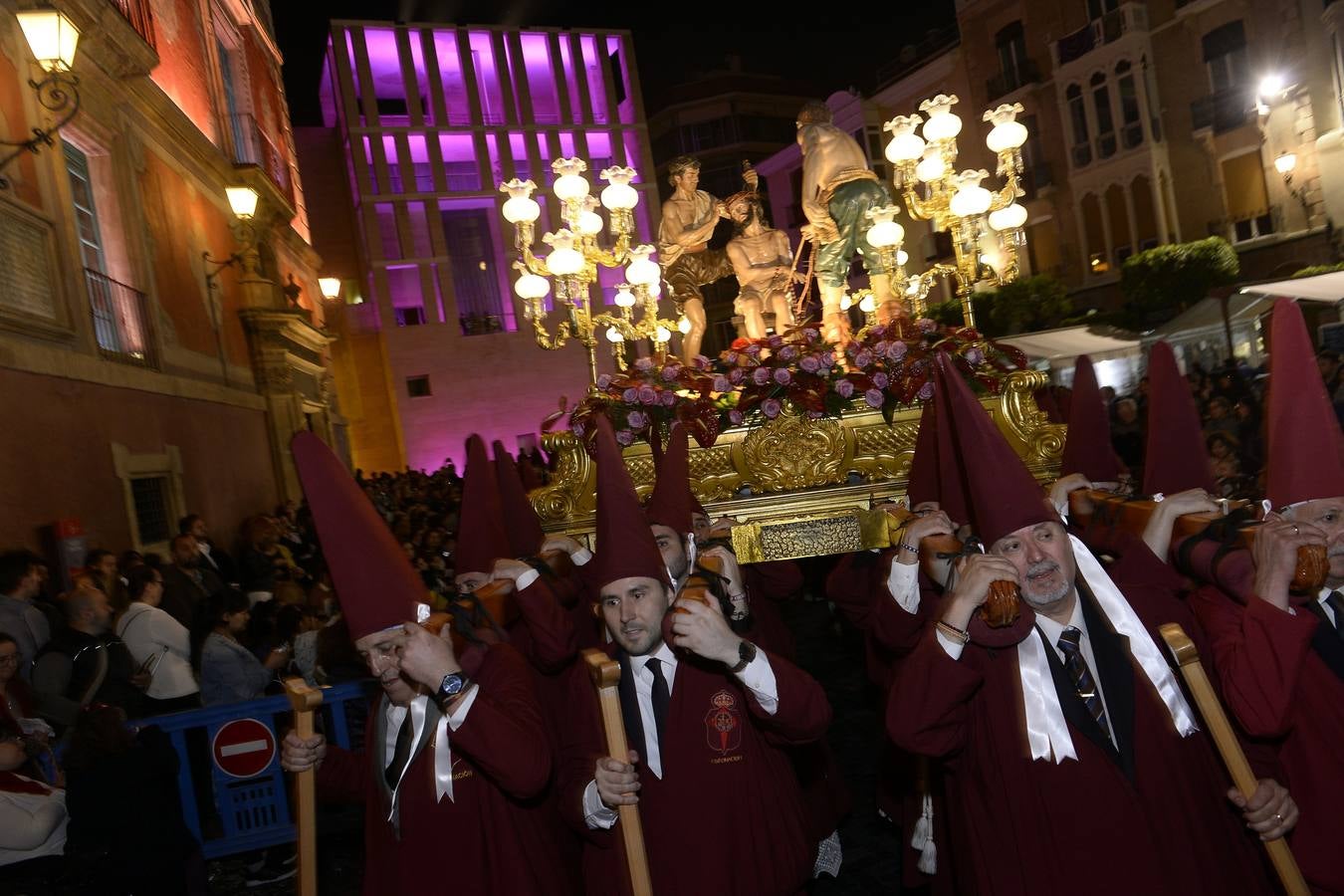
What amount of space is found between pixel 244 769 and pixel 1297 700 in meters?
5.06

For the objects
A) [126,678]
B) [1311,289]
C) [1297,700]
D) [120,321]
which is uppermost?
[120,321]

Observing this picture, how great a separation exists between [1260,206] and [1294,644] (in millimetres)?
25446

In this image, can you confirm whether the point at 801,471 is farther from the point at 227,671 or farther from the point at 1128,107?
the point at 1128,107

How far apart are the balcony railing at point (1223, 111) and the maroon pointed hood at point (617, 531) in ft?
85.4

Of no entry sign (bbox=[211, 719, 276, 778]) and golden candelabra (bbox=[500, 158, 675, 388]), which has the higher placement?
golden candelabra (bbox=[500, 158, 675, 388])

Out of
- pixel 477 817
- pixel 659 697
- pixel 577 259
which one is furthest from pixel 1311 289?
pixel 477 817

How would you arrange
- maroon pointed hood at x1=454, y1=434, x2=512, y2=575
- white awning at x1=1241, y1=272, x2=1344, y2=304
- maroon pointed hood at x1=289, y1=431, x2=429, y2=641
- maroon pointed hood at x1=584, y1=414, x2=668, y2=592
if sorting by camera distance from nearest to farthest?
maroon pointed hood at x1=289, y1=431, x2=429, y2=641 → maroon pointed hood at x1=584, y1=414, x2=668, y2=592 → maroon pointed hood at x1=454, y1=434, x2=512, y2=575 → white awning at x1=1241, y1=272, x2=1344, y2=304

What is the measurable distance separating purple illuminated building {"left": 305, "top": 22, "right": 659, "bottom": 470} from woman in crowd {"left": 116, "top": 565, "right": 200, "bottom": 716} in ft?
84.6

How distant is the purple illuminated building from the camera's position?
31.5 meters

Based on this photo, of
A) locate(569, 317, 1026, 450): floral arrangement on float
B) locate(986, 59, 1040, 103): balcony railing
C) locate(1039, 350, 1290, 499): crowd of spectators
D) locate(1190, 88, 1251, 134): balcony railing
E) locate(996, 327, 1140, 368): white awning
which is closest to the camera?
locate(569, 317, 1026, 450): floral arrangement on float

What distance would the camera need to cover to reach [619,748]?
2713mm

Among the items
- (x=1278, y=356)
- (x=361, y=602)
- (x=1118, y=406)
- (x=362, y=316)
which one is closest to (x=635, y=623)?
(x=361, y=602)

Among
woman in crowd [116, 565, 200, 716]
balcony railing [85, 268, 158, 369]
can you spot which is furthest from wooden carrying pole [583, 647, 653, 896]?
balcony railing [85, 268, 158, 369]

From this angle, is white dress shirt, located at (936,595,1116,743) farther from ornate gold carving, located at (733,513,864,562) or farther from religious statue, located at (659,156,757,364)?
religious statue, located at (659,156,757,364)
